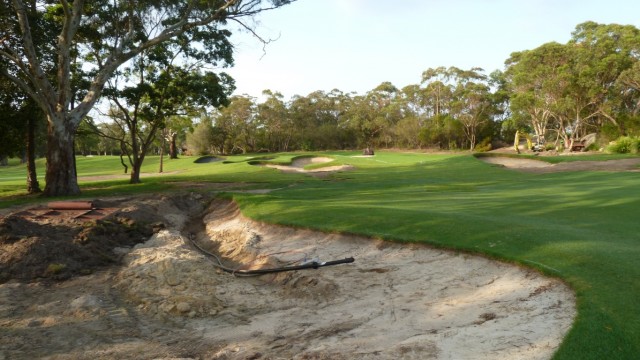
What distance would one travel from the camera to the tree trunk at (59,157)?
821 inches

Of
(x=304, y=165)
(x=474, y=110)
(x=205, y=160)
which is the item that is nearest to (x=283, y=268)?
(x=304, y=165)

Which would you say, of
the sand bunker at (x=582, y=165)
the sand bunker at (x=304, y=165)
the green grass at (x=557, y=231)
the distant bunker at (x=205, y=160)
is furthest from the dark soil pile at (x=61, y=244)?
the distant bunker at (x=205, y=160)

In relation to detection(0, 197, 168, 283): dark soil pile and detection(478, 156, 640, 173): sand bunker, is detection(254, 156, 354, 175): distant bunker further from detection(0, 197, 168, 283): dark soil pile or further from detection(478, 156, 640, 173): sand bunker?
detection(0, 197, 168, 283): dark soil pile

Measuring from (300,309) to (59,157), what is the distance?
18496 mm

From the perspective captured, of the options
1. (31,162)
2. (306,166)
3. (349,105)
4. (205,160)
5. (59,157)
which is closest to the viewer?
(59,157)

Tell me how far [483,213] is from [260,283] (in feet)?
21.5

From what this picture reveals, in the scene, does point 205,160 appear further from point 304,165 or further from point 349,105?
point 349,105

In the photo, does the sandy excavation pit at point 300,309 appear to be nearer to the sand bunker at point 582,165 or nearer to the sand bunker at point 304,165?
the sand bunker at point 582,165

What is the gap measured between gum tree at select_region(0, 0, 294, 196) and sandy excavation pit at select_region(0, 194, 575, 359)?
1334 cm

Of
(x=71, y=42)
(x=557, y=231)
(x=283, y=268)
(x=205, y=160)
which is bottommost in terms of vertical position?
(x=283, y=268)

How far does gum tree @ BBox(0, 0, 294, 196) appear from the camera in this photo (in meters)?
20.2

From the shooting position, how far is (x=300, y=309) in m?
7.63

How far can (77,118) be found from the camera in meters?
21.3

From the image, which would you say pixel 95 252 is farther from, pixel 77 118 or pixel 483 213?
pixel 77 118
